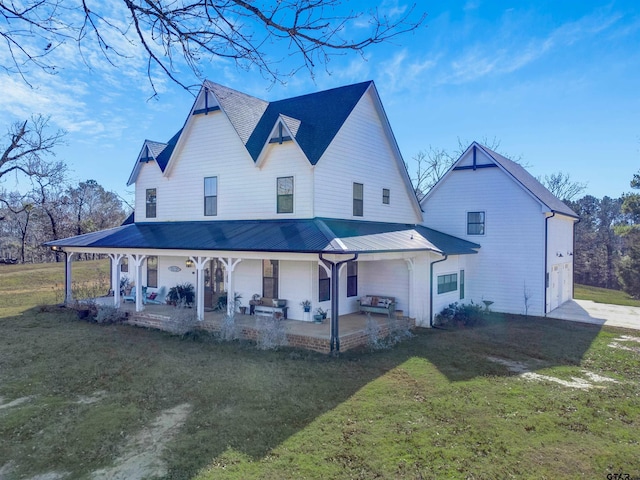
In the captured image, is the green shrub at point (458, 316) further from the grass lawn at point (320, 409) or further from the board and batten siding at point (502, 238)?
the grass lawn at point (320, 409)

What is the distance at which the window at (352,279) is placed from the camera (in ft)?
51.4

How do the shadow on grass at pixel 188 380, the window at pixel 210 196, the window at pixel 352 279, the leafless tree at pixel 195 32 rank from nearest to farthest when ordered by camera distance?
the leafless tree at pixel 195 32 < the shadow on grass at pixel 188 380 < the window at pixel 352 279 < the window at pixel 210 196

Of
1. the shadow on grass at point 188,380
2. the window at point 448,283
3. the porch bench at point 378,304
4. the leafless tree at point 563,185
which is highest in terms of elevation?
the leafless tree at point 563,185

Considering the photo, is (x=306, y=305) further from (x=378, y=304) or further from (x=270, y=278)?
(x=378, y=304)

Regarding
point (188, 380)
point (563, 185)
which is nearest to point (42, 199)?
point (188, 380)

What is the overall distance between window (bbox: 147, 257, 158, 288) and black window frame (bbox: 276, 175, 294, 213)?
734 cm

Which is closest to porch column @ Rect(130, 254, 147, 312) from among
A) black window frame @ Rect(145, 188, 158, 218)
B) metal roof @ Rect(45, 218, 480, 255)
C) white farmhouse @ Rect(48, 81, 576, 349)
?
white farmhouse @ Rect(48, 81, 576, 349)

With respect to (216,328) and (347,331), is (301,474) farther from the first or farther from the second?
(216,328)

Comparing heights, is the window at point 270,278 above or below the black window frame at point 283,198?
below

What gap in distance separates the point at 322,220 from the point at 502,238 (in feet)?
31.8

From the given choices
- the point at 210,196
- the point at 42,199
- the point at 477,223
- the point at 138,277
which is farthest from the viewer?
the point at 42,199

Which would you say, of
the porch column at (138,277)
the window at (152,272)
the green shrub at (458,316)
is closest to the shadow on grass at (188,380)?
the green shrub at (458,316)

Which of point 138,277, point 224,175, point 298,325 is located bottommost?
point 298,325

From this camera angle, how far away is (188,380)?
9.13 meters
